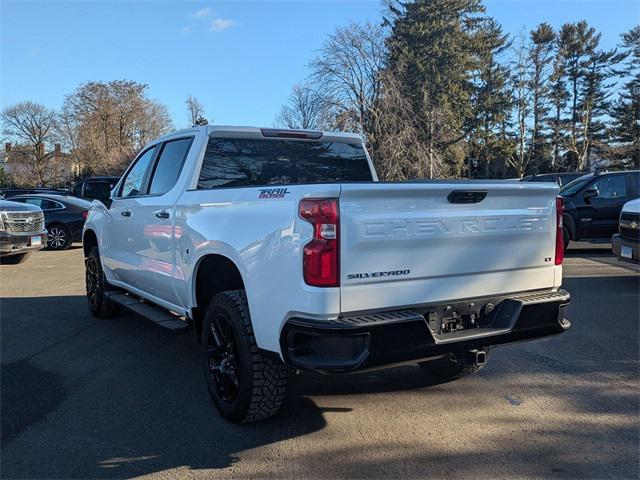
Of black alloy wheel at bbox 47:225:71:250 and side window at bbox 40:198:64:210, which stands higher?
side window at bbox 40:198:64:210

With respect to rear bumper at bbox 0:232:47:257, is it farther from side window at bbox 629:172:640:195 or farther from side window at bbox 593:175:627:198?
side window at bbox 629:172:640:195

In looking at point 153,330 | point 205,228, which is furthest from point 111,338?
point 205,228

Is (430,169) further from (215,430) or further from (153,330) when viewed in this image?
(215,430)

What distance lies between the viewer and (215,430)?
3660mm

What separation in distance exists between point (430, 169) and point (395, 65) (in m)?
7.97

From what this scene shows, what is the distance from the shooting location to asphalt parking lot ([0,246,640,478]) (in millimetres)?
3195

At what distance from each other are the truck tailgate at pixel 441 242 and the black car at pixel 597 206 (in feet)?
30.1

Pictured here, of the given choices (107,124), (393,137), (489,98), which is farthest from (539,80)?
(107,124)

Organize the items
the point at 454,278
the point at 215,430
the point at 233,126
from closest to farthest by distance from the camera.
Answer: the point at 454,278, the point at 215,430, the point at 233,126

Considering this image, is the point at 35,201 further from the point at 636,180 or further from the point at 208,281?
the point at 636,180

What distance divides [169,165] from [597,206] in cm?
1046

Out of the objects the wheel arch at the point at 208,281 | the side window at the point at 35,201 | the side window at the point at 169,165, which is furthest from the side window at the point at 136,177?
the side window at the point at 35,201

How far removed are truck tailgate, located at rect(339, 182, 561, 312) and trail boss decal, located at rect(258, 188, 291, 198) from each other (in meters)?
0.43

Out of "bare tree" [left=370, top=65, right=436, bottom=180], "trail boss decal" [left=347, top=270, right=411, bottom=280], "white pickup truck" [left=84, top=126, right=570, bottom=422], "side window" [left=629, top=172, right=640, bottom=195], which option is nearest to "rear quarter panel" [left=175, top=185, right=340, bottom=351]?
"white pickup truck" [left=84, top=126, right=570, bottom=422]
